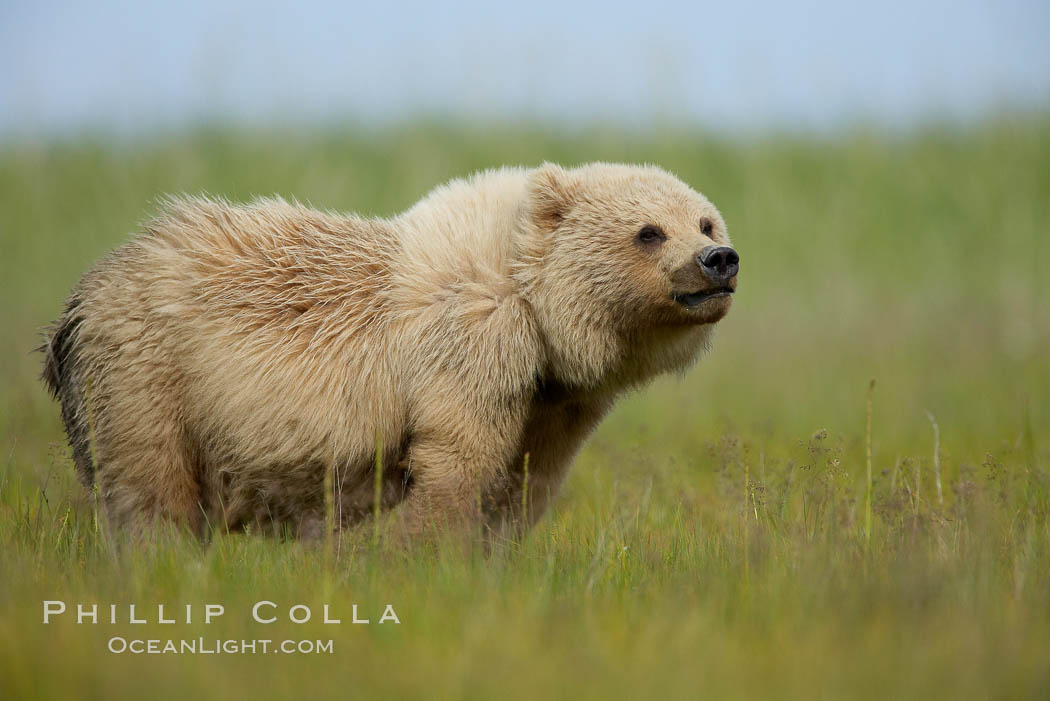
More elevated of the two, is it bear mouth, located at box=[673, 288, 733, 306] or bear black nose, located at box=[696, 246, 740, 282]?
bear black nose, located at box=[696, 246, 740, 282]

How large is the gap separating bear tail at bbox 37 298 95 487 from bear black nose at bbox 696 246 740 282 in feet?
10.3

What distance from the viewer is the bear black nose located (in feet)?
15.8

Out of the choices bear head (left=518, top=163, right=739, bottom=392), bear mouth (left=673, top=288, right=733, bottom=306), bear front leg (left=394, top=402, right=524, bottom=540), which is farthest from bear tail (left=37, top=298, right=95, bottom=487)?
bear mouth (left=673, top=288, right=733, bottom=306)

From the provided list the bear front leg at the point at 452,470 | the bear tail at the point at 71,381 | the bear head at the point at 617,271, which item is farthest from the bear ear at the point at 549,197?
the bear tail at the point at 71,381

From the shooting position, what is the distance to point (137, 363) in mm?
5086

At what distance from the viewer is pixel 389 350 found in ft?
16.7

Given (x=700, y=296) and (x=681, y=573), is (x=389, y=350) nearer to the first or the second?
(x=700, y=296)

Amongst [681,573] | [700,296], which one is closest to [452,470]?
[681,573]

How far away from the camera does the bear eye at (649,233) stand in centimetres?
508

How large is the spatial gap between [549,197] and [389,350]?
110 cm

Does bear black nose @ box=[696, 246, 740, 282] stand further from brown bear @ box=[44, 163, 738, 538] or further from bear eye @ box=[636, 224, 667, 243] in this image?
bear eye @ box=[636, 224, 667, 243]

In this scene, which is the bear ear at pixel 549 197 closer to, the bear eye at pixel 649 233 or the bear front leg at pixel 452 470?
the bear eye at pixel 649 233

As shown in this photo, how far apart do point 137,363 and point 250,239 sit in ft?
2.88

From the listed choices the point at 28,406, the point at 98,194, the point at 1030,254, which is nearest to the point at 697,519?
the point at 28,406
